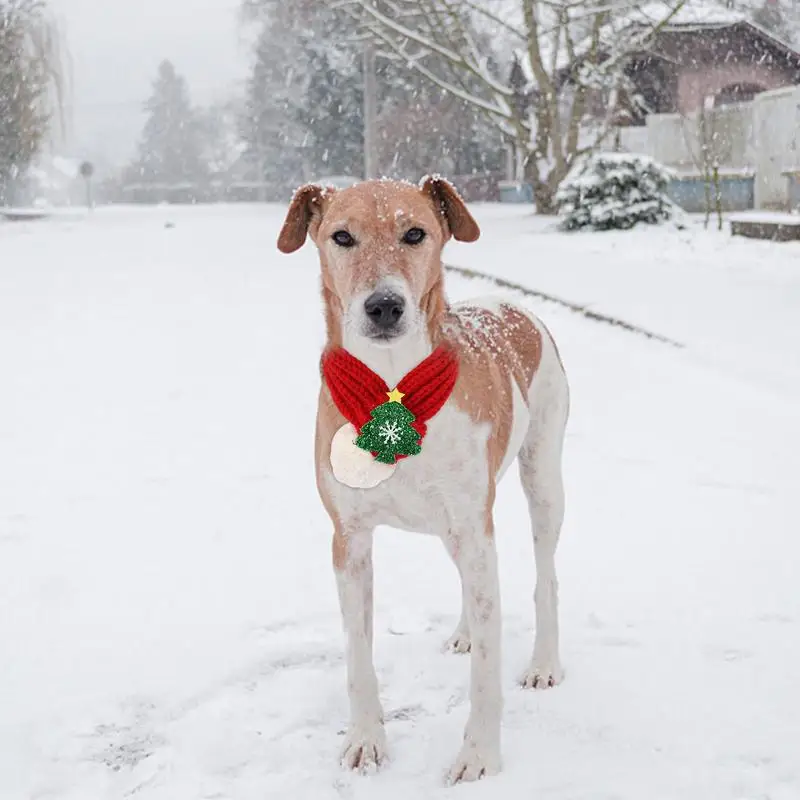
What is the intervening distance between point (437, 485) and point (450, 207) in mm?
869

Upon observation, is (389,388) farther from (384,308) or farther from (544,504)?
(544,504)

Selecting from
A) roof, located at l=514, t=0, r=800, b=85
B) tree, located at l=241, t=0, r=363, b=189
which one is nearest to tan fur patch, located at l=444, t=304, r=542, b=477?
roof, located at l=514, t=0, r=800, b=85

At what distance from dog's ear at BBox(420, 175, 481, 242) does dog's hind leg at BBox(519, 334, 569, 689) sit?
72 cm

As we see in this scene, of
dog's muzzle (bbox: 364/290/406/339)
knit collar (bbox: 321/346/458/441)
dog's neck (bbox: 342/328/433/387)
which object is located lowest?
knit collar (bbox: 321/346/458/441)

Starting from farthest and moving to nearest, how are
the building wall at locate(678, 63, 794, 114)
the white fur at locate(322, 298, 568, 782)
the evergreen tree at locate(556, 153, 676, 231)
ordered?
the building wall at locate(678, 63, 794, 114) < the evergreen tree at locate(556, 153, 676, 231) < the white fur at locate(322, 298, 568, 782)

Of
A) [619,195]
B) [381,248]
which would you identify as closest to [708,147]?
[619,195]

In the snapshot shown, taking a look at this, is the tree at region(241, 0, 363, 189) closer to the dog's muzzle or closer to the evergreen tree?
the evergreen tree

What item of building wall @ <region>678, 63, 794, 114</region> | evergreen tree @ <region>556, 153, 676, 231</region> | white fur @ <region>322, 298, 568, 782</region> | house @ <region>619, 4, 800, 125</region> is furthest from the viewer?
building wall @ <region>678, 63, 794, 114</region>

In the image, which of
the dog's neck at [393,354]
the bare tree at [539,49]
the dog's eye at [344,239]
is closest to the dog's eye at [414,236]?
the dog's eye at [344,239]

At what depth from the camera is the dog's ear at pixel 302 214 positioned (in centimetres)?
307

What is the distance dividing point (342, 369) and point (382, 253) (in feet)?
1.30

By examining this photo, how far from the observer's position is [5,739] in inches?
128

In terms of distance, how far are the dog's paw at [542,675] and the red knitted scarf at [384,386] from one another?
3.88 ft

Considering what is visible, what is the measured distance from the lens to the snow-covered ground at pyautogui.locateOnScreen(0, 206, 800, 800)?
3.12 metres
